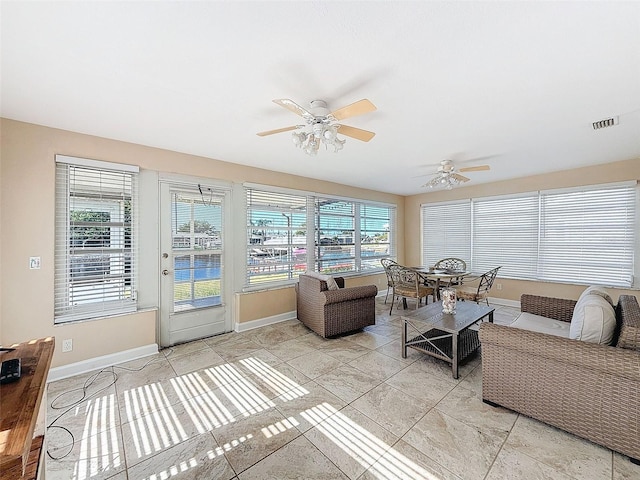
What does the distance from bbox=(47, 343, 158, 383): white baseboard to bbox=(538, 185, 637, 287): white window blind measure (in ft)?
20.8

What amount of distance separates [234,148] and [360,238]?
3.46m

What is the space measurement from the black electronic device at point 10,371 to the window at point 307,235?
9.61ft

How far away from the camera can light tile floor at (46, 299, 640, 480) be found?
5.23 ft

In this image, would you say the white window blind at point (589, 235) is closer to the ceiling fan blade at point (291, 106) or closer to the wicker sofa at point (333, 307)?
the wicker sofa at point (333, 307)

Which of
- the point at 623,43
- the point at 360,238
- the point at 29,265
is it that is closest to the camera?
the point at 623,43

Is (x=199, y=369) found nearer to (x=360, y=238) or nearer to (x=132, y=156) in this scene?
(x=132, y=156)

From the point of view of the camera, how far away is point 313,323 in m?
3.77

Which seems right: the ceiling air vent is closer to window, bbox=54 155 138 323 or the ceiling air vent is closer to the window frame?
the window frame

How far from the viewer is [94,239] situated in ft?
9.46

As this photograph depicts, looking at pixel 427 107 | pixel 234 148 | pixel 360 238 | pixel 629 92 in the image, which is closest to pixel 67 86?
pixel 234 148

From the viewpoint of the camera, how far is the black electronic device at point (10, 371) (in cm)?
111

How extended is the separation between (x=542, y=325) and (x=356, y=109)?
270 cm

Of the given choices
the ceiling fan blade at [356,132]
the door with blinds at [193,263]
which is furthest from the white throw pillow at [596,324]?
the door with blinds at [193,263]

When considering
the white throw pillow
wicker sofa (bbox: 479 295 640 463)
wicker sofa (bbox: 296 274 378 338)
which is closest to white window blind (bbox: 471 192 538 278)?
wicker sofa (bbox: 479 295 640 463)
